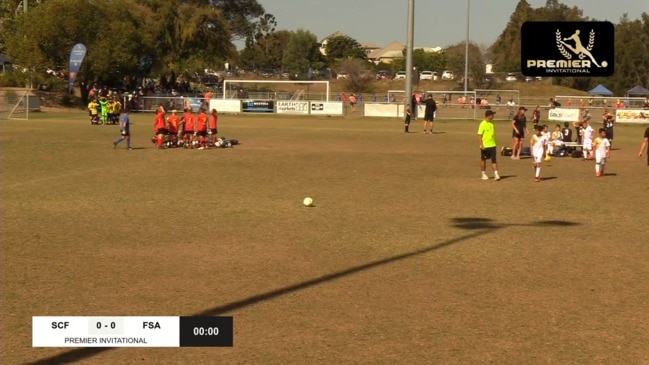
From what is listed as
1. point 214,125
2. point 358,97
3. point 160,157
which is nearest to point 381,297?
point 160,157

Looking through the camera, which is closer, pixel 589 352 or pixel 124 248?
pixel 589 352

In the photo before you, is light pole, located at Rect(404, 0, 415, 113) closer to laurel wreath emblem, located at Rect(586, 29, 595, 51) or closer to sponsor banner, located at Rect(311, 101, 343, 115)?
sponsor banner, located at Rect(311, 101, 343, 115)

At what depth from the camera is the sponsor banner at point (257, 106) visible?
60312mm

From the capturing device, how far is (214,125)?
100ft

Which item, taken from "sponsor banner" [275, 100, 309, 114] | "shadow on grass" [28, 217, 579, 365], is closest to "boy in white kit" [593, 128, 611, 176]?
"shadow on grass" [28, 217, 579, 365]

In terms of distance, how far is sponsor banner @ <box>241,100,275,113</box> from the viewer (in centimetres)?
6031

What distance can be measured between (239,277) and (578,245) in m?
5.68

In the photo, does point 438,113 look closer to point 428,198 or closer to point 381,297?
point 428,198

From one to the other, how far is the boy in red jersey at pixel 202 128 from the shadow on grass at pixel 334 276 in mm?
16486

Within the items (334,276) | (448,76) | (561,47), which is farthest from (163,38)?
(334,276)

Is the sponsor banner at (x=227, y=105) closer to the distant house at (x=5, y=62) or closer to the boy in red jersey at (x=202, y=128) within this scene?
the boy in red jersey at (x=202, y=128)

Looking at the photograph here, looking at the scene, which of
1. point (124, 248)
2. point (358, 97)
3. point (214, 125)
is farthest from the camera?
point (358, 97)

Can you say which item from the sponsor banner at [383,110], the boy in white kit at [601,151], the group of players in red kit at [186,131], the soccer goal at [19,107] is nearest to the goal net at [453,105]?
the sponsor banner at [383,110]

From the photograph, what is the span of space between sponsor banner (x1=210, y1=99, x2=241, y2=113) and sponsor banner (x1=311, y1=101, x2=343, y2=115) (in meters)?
5.88
